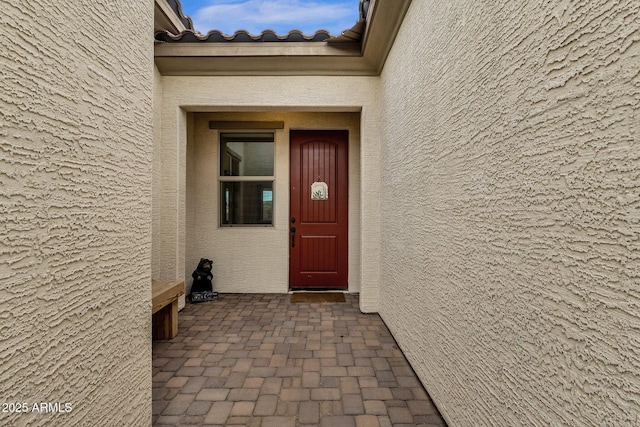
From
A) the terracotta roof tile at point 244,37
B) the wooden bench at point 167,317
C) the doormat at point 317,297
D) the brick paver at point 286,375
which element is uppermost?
the terracotta roof tile at point 244,37

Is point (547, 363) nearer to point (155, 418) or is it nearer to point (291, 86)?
point (155, 418)

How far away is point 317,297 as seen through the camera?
405cm

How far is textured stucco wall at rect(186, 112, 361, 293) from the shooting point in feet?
13.9

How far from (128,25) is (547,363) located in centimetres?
204

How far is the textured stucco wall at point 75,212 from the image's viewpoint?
0.76 m

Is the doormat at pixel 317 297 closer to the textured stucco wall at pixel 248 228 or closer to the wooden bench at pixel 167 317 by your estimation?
the textured stucco wall at pixel 248 228

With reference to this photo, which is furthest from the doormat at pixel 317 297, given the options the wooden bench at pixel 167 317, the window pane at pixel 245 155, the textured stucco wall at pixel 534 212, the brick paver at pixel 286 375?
the textured stucco wall at pixel 534 212

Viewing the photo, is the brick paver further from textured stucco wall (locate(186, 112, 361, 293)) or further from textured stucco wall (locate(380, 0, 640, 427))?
textured stucco wall (locate(186, 112, 361, 293))

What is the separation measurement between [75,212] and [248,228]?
3298 mm

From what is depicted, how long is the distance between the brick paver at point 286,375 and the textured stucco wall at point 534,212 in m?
0.38

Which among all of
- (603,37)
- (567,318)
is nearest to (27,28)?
(603,37)

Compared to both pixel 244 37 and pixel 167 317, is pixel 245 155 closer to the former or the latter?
pixel 244 37

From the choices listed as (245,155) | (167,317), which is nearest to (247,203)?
(245,155)

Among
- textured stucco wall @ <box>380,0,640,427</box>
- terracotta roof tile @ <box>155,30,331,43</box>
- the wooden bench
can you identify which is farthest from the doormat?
terracotta roof tile @ <box>155,30,331,43</box>
